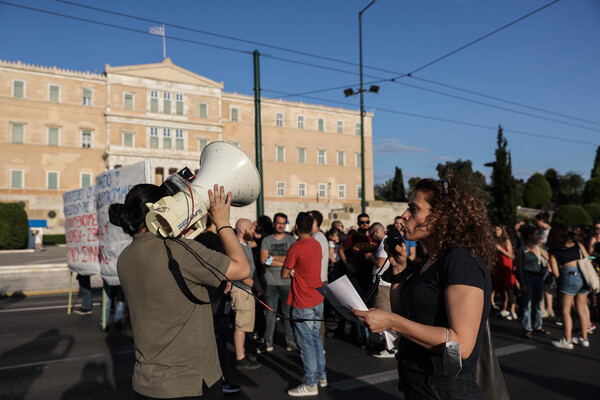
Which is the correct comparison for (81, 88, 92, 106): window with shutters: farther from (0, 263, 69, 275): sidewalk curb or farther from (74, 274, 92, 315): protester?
(74, 274, 92, 315): protester

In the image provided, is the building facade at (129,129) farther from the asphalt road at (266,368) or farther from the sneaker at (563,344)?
the sneaker at (563,344)

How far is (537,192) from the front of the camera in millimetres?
58969

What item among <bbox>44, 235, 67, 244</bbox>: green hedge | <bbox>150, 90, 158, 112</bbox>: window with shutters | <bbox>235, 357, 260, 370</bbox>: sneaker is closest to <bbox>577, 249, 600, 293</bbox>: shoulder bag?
<bbox>235, 357, 260, 370</bbox>: sneaker

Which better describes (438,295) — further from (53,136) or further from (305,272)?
(53,136)

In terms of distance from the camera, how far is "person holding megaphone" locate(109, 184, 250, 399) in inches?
94.7

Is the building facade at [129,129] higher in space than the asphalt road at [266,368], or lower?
higher

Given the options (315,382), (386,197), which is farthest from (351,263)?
(386,197)

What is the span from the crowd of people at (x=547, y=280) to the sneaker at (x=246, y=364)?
4.65m

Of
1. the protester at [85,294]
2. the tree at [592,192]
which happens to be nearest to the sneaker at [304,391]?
the protester at [85,294]

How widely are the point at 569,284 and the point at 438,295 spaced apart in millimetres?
6235

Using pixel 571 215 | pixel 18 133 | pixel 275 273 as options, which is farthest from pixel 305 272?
pixel 18 133

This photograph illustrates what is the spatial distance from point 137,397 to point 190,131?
154 ft

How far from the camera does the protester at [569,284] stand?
711cm

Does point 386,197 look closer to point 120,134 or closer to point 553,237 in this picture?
point 120,134
